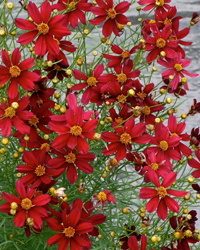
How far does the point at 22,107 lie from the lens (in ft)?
1.81

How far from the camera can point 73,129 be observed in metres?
0.53

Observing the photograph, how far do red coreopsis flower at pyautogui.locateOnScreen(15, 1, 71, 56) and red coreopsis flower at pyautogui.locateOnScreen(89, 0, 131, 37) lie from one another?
0.11 m

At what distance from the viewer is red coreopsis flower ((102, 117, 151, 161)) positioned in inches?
22.5

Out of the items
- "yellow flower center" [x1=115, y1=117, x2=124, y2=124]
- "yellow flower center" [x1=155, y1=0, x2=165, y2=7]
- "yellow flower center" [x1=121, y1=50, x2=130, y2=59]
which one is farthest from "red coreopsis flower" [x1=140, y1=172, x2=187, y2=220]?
"yellow flower center" [x1=155, y1=0, x2=165, y2=7]

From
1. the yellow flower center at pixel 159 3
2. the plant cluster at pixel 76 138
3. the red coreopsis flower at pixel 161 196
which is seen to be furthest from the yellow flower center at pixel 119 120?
the yellow flower center at pixel 159 3

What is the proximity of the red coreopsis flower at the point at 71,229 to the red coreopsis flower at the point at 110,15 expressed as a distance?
0.31 metres

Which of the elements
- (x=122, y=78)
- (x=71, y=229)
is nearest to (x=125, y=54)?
(x=122, y=78)

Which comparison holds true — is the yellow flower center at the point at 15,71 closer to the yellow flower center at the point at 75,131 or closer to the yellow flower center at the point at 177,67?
the yellow flower center at the point at 75,131

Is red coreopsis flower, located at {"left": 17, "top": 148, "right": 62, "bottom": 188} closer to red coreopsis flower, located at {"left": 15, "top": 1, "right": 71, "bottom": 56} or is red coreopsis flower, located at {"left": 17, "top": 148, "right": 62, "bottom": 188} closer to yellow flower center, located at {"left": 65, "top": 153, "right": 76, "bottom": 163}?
yellow flower center, located at {"left": 65, "top": 153, "right": 76, "bottom": 163}

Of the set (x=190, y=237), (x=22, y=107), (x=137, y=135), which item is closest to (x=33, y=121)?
(x=22, y=107)

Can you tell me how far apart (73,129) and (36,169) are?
8 centimetres

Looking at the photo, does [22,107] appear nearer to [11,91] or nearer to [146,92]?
[11,91]

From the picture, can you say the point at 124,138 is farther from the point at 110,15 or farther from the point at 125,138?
the point at 110,15

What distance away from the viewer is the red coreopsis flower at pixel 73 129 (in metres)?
0.52
